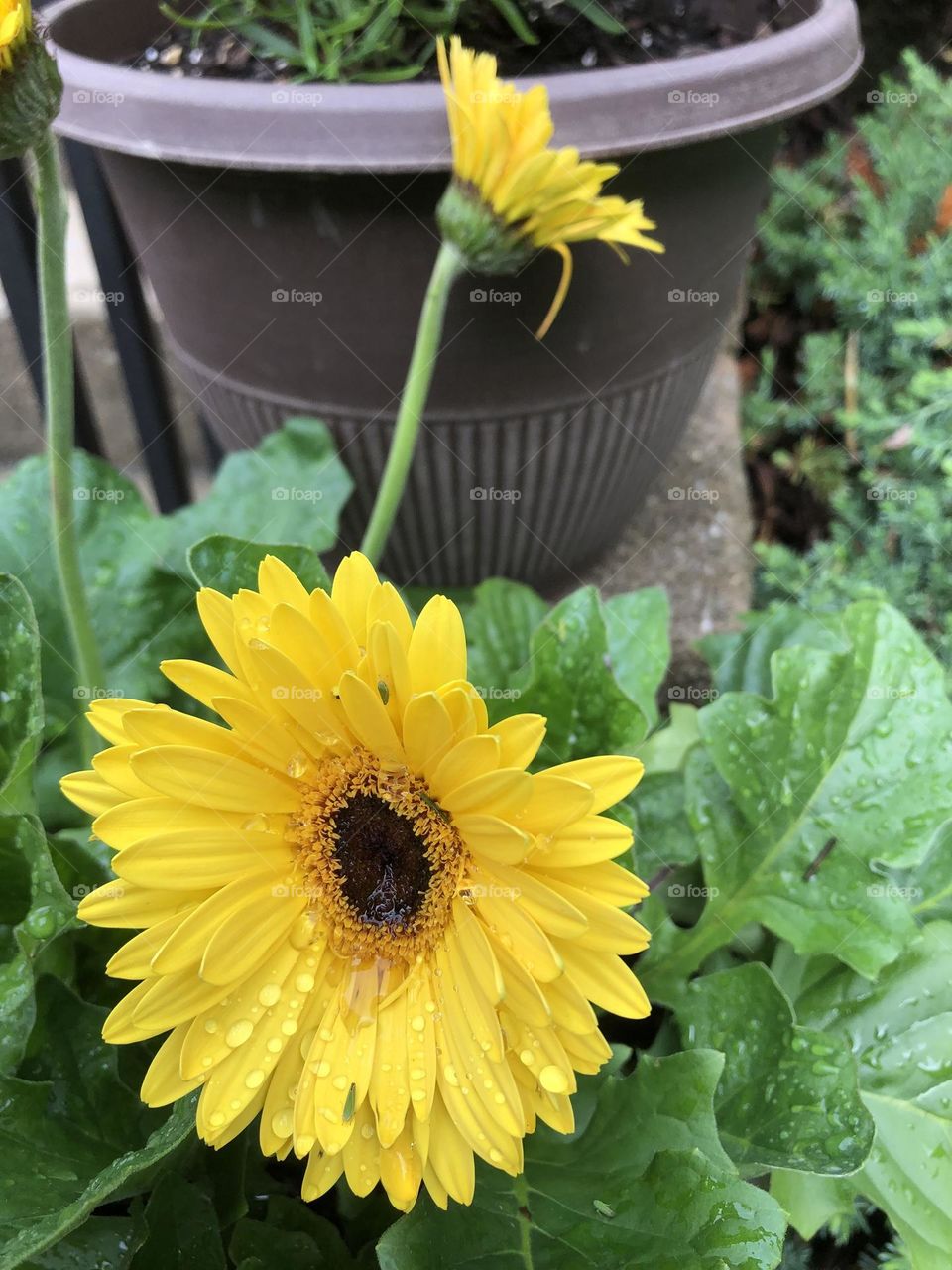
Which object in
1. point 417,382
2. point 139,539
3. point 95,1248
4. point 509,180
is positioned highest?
point 509,180

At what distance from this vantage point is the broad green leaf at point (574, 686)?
2.48ft

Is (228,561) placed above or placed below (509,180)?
below

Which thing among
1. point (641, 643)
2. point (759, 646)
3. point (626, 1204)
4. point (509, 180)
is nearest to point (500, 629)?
point (641, 643)

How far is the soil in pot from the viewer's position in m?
0.93

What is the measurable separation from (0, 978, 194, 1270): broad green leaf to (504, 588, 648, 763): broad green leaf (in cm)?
35

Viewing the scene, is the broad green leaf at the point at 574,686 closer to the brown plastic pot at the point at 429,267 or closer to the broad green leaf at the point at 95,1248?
the brown plastic pot at the point at 429,267

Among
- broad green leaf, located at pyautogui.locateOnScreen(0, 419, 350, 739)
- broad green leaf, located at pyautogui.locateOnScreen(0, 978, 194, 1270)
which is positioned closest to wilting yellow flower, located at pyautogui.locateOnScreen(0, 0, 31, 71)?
broad green leaf, located at pyautogui.locateOnScreen(0, 419, 350, 739)

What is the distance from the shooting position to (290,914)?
550mm

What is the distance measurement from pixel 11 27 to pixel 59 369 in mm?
192

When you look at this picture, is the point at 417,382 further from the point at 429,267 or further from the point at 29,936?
the point at 29,936

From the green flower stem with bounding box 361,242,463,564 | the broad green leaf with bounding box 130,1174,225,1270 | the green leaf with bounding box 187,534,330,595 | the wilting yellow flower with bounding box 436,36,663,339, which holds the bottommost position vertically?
the broad green leaf with bounding box 130,1174,225,1270

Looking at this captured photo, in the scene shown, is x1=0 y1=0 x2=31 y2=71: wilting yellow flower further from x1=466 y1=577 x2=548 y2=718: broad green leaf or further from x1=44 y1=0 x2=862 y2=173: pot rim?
x1=466 y1=577 x2=548 y2=718: broad green leaf

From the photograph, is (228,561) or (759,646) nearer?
(228,561)

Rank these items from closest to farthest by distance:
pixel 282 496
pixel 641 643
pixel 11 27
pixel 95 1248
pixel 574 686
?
1. pixel 11 27
2. pixel 95 1248
3. pixel 574 686
4. pixel 641 643
5. pixel 282 496
